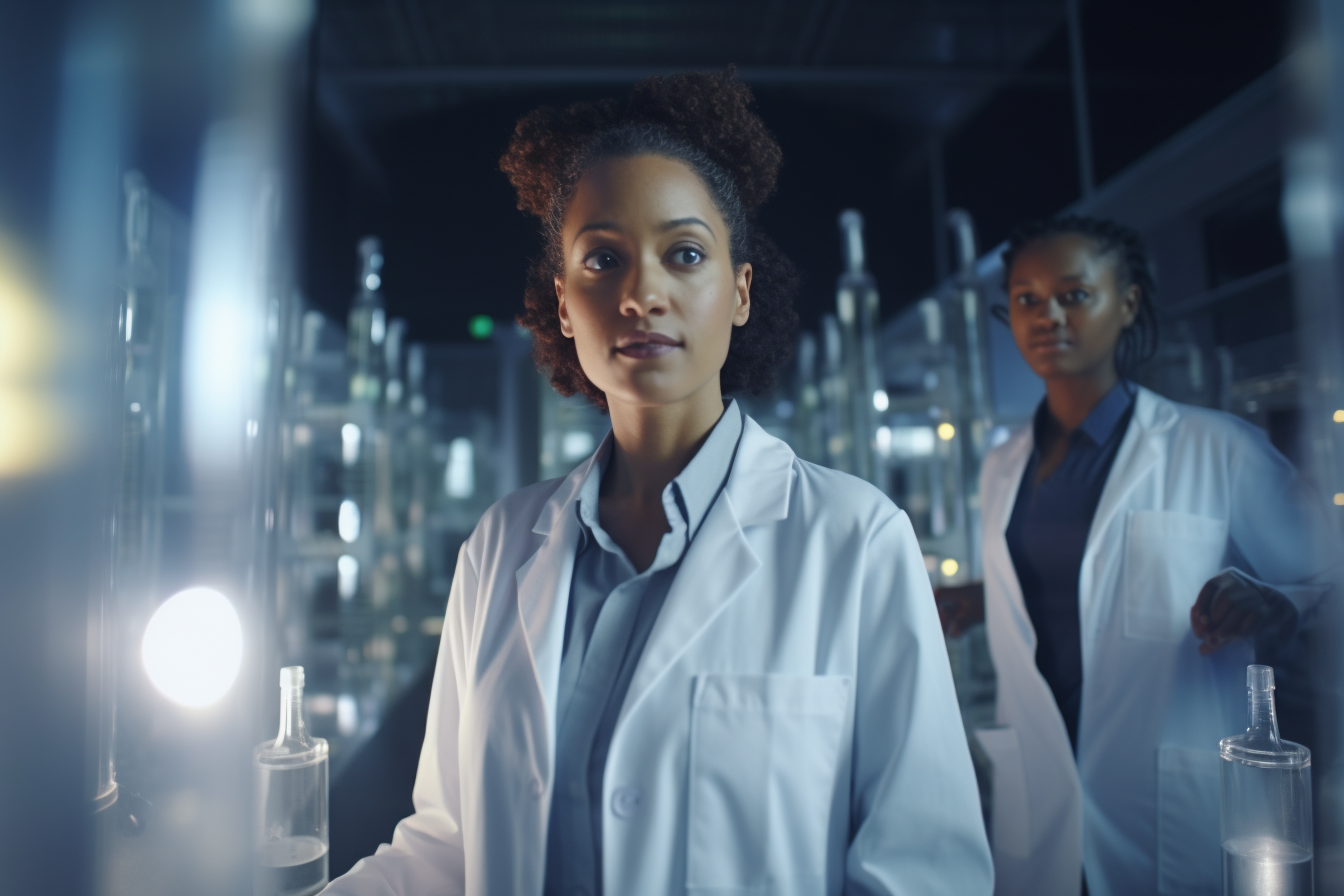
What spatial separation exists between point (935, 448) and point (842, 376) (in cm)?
98

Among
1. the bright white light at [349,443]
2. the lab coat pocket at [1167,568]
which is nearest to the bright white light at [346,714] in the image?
the bright white light at [349,443]

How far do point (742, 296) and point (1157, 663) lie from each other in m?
1.09

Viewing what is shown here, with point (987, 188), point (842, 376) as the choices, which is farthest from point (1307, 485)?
point (842, 376)

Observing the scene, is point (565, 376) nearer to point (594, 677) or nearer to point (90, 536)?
point (594, 677)

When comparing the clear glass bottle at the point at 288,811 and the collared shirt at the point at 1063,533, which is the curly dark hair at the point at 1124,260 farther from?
the clear glass bottle at the point at 288,811

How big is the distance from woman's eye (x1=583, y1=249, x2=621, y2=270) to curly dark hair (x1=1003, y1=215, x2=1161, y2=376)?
106 cm

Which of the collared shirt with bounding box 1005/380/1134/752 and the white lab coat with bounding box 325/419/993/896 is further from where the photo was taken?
the collared shirt with bounding box 1005/380/1134/752

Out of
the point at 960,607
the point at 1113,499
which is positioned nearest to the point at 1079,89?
the point at 1113,499

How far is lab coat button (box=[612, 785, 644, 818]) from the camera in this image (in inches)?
36.6

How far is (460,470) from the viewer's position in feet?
19.9

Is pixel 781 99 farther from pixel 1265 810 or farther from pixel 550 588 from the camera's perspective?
pixel 1265 810

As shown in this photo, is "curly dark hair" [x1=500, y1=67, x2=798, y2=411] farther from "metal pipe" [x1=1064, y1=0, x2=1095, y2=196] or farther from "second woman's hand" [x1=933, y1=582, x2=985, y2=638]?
"metal pipe" [x1=1064, y1=0, x2=1095, y2=196]

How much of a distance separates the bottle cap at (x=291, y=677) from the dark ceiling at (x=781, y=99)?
1311 millimetres

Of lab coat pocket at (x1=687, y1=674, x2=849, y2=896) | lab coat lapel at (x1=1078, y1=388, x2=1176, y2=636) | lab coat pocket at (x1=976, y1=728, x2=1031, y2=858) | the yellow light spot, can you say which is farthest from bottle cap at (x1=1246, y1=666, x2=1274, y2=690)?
the yellow light spot
